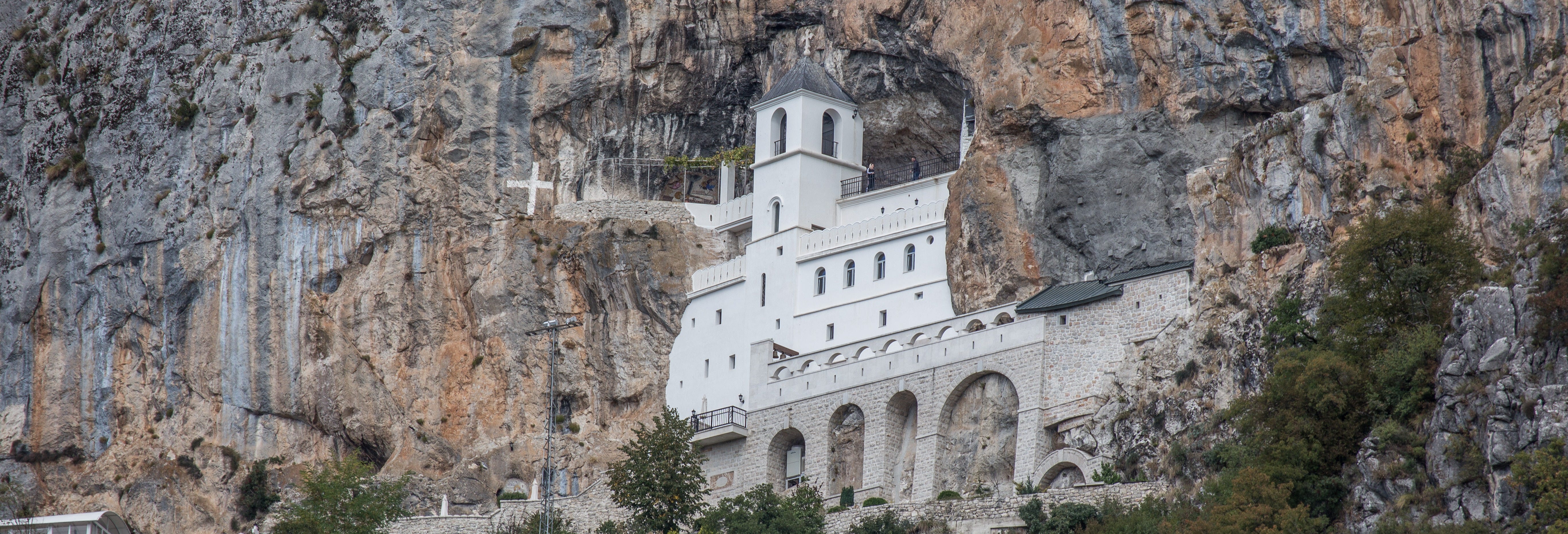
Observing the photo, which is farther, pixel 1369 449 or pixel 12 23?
pixel 12 23

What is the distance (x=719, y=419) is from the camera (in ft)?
230

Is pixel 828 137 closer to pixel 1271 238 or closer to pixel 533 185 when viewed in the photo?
pixel 533 185

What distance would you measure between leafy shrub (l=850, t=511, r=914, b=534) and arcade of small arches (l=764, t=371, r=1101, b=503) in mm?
2246

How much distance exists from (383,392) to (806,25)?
19.9 m

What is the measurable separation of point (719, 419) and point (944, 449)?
10.0 m

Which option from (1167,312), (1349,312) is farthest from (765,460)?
(1349,312)

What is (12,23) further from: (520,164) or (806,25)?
(806,25)

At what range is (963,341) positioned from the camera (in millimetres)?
63250

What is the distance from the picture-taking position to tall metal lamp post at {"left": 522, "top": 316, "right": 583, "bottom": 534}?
63.4 meters

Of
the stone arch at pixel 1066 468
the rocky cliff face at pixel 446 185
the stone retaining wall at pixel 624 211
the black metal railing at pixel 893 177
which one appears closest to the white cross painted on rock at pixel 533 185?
the rocky cliff face at pixel 446 185

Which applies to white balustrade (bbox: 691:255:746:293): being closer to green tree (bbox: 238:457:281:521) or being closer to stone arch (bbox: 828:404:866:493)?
stone arch (bbox: 828:404:866:493)

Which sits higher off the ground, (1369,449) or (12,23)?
(12,23)

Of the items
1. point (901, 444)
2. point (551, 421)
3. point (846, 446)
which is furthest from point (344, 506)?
point (901, 444)

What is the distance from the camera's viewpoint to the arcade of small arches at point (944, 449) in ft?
195
